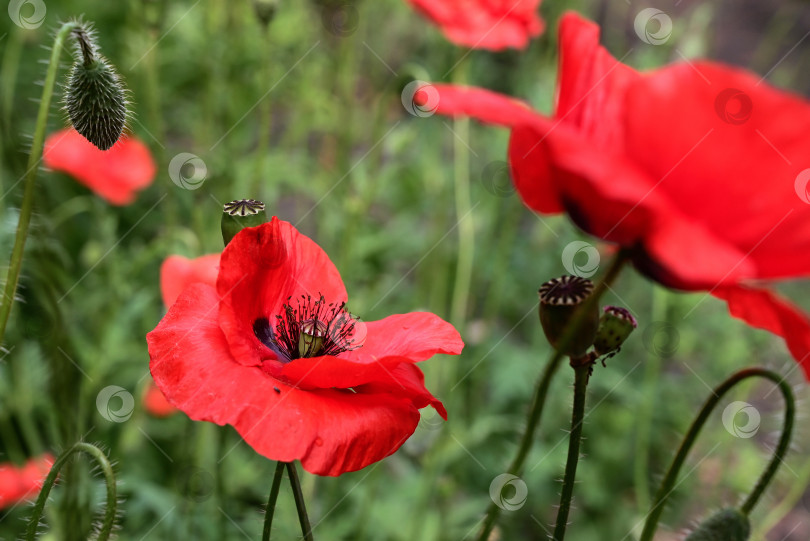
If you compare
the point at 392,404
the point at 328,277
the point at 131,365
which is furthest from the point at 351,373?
the point at 131,365

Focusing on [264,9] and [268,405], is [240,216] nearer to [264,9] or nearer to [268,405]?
[268,405]

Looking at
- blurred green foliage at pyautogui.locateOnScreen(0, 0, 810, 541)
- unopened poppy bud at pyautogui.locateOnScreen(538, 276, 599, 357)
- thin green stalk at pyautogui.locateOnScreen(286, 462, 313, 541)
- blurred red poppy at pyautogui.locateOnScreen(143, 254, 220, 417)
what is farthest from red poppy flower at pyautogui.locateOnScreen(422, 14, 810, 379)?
blurred green foliage at pyautogui.locateOnScreen(0, 0, 810, 541)

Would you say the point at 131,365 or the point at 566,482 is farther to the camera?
the point at 131,365

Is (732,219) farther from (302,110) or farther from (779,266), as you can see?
(302,110)

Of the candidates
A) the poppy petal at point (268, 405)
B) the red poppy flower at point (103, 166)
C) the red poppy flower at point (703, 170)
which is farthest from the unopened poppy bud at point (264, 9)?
the red poppy flower at point (703, 170)

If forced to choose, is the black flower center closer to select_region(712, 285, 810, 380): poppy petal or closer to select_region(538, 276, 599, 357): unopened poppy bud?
select_region(538, 276, 599, 357): unopened poppy bud

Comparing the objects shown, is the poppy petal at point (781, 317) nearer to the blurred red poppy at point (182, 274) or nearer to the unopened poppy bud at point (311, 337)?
the unopened poppy bud at point (311, 337)
